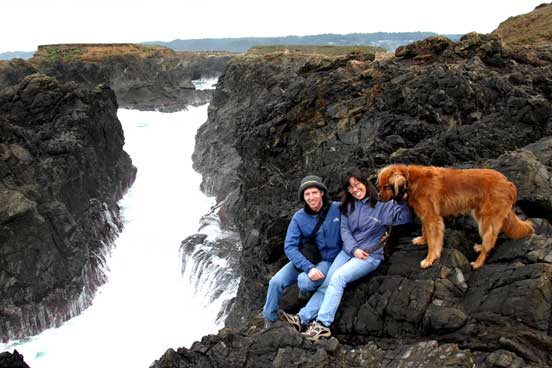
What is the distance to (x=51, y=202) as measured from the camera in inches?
936

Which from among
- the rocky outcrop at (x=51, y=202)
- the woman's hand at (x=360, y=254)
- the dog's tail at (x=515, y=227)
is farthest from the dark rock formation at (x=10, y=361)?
the rocky outcrop at (x=51, y=202)

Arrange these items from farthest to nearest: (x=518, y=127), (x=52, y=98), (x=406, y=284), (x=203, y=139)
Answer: (x=203, y=139), (x=52, y=98), (x=518, y=127), (x=406, y=284)

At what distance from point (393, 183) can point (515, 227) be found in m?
2.08

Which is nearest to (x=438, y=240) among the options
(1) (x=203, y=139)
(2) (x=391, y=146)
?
(2) (x=391, y=146)

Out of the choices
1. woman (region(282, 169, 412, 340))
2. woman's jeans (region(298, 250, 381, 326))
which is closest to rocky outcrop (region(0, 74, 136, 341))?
woman (region(282, 169, 412, 340))

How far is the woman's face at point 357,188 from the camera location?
782cm

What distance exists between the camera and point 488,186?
7340 millimetres

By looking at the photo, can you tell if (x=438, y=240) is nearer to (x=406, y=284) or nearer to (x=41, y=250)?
(x=406, y=284)

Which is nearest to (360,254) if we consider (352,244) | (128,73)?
(352,244)

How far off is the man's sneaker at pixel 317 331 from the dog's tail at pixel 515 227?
11.0ft

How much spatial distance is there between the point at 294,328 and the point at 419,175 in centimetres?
324

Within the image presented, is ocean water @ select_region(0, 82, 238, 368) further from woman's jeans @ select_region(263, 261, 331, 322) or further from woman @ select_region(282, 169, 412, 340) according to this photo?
woman @ select_region(282, 169, 412, 340)

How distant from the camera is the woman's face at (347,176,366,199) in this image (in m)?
7.82

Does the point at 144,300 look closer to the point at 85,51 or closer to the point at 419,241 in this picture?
the point at 419,241
